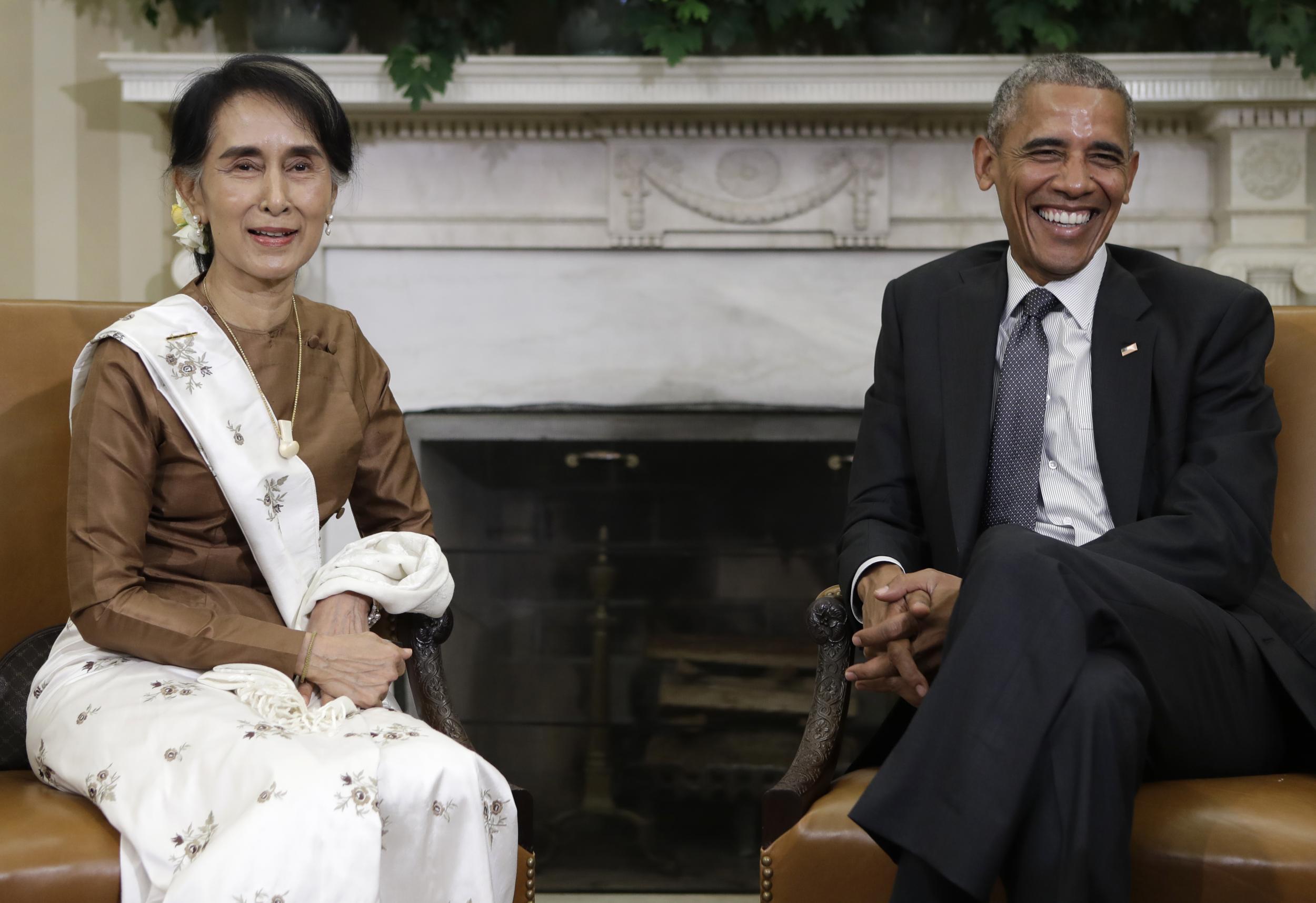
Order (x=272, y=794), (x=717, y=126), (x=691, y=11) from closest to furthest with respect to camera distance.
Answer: (x=272, y=794), (x=691, y=11), (x=717, y=126)

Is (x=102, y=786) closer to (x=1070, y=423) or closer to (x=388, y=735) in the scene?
(x=388, y=735)

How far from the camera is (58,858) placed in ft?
4.10

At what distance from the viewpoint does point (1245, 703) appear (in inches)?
56.9

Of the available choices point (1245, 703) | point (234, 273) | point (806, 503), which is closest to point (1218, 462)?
point (1245, 703)

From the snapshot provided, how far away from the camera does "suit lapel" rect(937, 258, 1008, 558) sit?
1.67 metres

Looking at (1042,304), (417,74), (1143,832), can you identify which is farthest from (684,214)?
(1143,832)

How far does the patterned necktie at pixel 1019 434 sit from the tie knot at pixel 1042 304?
4 cm

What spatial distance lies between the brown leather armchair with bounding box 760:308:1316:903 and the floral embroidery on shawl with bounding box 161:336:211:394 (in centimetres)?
84

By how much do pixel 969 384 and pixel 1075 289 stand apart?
224mm

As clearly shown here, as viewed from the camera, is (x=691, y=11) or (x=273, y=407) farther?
(x=691, y=11)

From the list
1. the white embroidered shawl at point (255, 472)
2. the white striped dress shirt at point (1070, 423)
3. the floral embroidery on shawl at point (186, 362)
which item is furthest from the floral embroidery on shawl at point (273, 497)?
the white striped dress shirt at point (1070, 423)

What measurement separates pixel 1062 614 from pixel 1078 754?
5.6 inches

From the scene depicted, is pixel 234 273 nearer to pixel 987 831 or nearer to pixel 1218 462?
pixel 987 831

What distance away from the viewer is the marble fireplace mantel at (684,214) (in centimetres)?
272
